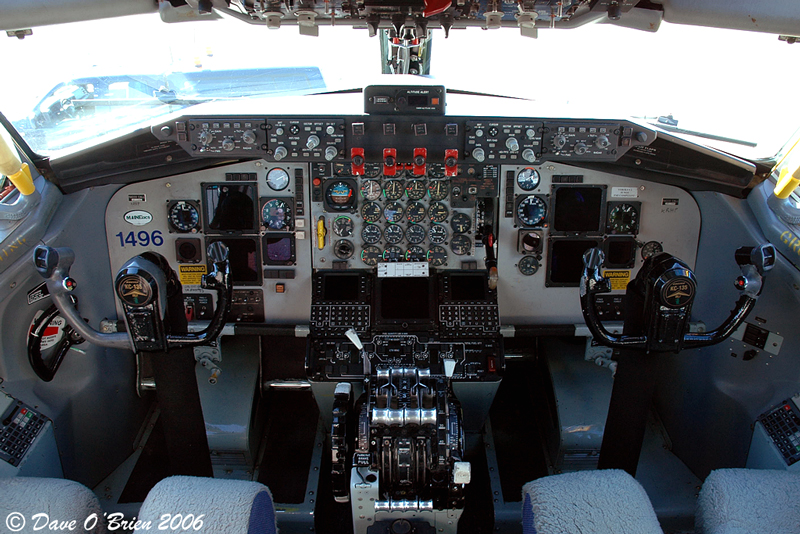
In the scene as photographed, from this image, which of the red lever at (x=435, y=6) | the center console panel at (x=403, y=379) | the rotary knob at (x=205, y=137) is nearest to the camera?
the red lever at (x=435, y=6)

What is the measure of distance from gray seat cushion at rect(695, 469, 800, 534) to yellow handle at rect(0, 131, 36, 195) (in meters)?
3.17

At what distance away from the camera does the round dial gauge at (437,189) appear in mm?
3141

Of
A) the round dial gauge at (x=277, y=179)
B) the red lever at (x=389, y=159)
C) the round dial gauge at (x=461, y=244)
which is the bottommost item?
the round dial gauge at (x=461, y=244)

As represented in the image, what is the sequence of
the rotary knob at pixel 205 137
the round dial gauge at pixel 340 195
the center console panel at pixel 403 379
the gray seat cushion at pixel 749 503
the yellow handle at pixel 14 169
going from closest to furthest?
1. the gray seat cushion at pixel 749 503
2. the center console panel at pixel 403 379
3. the yellow handle at pixel 14 169
4. the rotary knob at pixel 205 137
5. the round dial gauge at pixel 340 195

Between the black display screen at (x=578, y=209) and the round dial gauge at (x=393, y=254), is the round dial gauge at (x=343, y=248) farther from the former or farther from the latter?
the black display screen at (x=578, y=209)

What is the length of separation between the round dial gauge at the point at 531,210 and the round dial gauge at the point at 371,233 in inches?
32.3

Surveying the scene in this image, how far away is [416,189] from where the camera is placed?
3.14 m

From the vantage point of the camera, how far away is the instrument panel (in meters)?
3.12

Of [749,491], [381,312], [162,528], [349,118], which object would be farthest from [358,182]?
[749,491]

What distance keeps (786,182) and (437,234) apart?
68.5 inches

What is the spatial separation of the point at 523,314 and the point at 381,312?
0.87 metres

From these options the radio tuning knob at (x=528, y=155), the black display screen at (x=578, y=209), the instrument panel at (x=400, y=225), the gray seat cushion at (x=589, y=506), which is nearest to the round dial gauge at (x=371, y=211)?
the instrument panel at (x=400, y=225)

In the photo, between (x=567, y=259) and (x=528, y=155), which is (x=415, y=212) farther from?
(x=567, y=259)

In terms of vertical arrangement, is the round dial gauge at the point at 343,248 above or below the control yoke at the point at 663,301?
below
